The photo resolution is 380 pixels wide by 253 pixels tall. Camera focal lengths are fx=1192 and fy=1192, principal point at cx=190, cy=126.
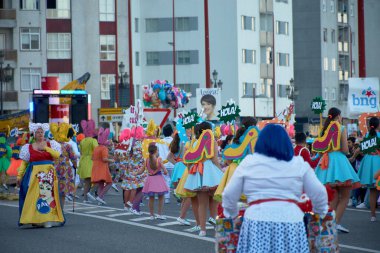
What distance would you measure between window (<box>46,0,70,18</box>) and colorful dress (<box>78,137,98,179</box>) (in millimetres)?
51234

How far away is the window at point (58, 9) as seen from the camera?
260ft

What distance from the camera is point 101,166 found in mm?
27219

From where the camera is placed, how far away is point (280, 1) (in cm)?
9075

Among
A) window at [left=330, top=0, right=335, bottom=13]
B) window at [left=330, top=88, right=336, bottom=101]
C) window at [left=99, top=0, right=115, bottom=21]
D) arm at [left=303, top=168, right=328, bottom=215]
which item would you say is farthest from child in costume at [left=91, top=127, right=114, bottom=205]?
window at [left=330, top=0, right=335, bottom=13]

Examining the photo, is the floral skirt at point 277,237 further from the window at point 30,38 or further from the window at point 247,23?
the window at point 247,23

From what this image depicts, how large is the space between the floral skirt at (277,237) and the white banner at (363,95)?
17640 millimetres

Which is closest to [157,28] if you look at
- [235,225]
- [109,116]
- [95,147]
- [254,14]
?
[254,14]

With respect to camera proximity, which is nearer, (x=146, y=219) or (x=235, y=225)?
(x=235, y=225)

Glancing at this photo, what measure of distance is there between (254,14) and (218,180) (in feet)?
233

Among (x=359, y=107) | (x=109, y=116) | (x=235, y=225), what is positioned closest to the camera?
(x=235, y=225)

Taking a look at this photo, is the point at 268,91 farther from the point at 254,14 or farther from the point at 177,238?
the point at 177,238

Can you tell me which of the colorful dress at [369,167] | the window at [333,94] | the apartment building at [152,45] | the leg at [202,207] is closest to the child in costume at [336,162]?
the leg at [202,207]

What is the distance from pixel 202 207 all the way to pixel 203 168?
1.92 feet

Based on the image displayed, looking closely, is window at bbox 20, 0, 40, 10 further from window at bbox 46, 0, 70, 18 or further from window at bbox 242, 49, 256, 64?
window at bbox 242, 49, 256, 64
